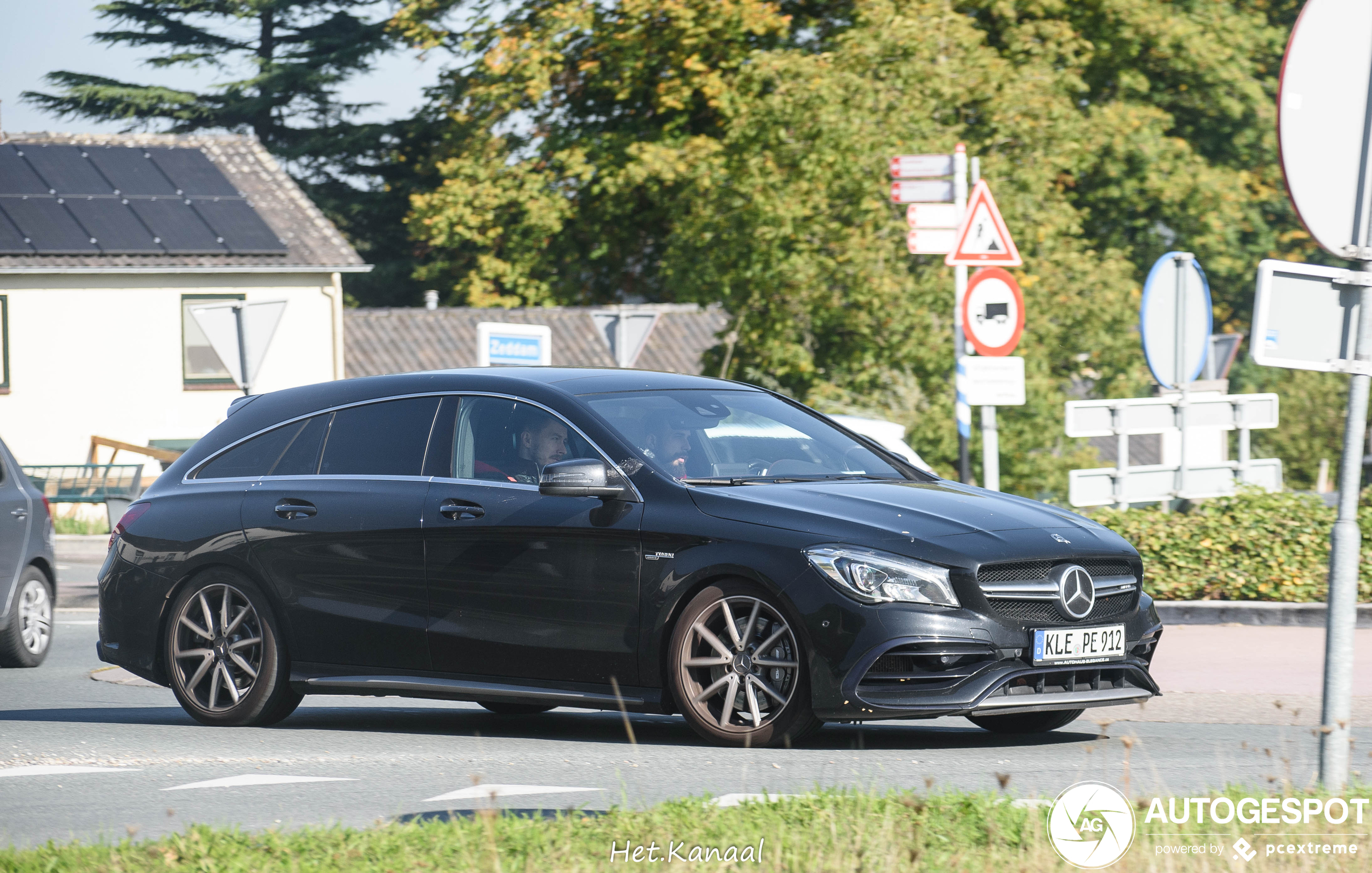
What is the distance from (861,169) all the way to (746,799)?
634 inches

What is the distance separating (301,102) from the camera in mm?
50062

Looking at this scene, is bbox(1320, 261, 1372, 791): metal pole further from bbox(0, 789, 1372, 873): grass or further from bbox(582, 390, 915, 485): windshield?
bbox(582, 390, 915, 485): windshield

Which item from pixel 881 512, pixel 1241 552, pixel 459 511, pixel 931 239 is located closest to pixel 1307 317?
pixel 881 512

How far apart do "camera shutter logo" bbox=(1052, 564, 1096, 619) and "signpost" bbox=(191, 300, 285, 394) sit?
1273 centimetres

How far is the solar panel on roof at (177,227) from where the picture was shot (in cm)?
3538

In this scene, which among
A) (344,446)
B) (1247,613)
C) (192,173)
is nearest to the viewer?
(344,446)

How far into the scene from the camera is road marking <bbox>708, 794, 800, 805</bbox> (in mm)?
5520

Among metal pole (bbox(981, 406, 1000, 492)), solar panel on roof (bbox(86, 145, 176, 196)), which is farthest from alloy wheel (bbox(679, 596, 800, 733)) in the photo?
solar panel on roof (bbox(86, 145, 176, 196))

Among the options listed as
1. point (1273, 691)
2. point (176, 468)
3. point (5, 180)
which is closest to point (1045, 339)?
point (1273, 691)

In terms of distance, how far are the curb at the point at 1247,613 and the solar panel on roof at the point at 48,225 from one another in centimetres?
2660

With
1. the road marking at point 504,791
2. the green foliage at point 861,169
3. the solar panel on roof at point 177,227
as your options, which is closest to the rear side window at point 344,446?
the road marking at point 504,791

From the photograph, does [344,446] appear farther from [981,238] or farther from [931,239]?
[931,239]

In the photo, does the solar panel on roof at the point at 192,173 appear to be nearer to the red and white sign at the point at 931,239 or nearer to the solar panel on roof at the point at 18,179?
the solar panel on roof at the point at 18,179

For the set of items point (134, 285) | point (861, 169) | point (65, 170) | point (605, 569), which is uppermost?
point (65, 170)
